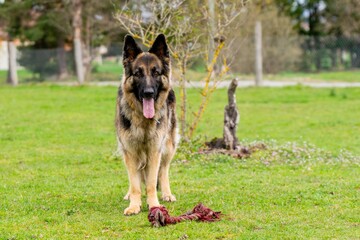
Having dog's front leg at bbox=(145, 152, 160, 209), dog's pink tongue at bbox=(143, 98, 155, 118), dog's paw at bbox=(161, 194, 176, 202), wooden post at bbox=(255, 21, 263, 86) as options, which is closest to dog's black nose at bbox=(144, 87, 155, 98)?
dog's pink tongue at bbox=(143, 98, 155, 118)

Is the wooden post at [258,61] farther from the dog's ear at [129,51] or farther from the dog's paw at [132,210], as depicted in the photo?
the dog's paw at [132,210]

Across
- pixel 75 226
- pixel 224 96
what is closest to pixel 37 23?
pixel 224 96

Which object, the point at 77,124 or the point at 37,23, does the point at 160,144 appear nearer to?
the point at 77,124

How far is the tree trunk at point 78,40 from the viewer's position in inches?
1104

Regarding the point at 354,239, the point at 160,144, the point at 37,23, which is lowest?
the point at 354,239

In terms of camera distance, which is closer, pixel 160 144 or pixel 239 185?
pixel 160 144

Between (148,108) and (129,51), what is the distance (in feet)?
2.31

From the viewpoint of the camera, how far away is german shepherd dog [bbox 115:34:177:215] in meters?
7.42

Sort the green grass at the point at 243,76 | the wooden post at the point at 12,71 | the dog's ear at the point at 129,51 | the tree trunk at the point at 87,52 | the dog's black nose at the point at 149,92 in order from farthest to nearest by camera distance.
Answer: the tree trunk at the point at 87,52
the green grass at the point at 243,76
the wooden post at the point at 12,71
the dog's ear at the point at 129,51
the dog's black nose at the point at 149,92

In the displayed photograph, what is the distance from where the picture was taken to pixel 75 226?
6.84 meters

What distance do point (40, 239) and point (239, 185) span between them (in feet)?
11.9

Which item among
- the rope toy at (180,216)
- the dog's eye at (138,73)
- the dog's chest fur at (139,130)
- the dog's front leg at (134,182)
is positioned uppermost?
the dog's eye at (138,73)

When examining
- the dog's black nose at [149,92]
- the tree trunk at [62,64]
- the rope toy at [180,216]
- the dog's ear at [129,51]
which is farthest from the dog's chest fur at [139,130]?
the tree trunk at [62,64]

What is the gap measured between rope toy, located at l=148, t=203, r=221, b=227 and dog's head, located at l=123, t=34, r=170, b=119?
4.00 ft
